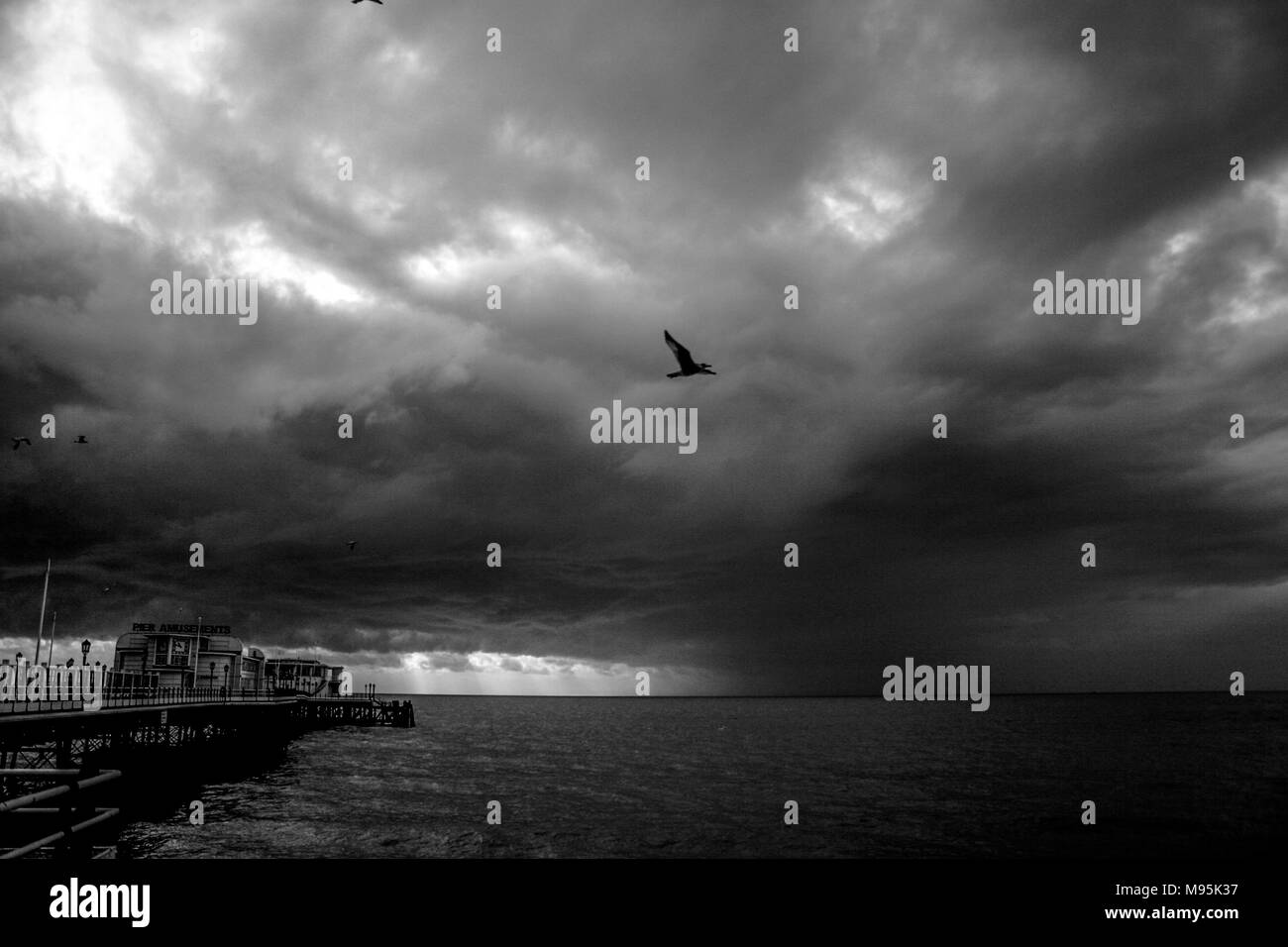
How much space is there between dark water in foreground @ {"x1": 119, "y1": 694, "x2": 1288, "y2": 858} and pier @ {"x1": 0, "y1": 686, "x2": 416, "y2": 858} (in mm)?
3649

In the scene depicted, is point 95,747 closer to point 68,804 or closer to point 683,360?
point 683,360

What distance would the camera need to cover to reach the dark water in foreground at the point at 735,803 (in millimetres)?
35156

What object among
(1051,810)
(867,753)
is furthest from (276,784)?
(867,753)

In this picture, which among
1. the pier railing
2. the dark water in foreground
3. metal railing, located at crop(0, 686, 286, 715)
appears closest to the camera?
the dark water in foreground

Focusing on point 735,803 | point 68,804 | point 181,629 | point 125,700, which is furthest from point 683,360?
point 181,629

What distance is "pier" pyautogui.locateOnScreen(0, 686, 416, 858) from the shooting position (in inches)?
188

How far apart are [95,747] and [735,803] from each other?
43.1 meters

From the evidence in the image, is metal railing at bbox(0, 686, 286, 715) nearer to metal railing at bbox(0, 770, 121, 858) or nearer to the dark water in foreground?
the dark water in foreground

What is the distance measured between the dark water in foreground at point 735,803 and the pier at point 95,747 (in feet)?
12.0

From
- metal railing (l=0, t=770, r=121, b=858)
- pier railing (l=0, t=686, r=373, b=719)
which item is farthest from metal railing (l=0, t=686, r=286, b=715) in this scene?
metal railing (l=0, t=770, r=121, b=858)
